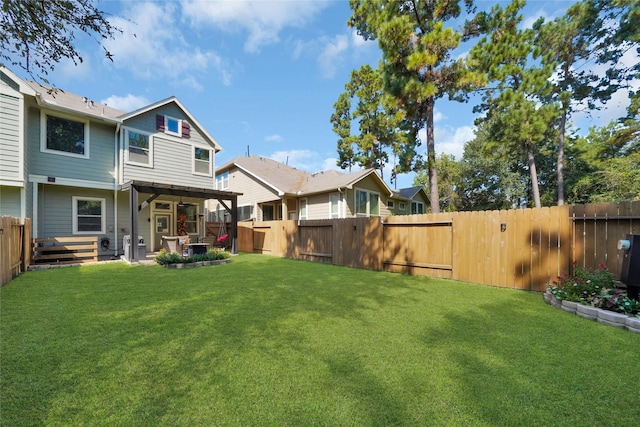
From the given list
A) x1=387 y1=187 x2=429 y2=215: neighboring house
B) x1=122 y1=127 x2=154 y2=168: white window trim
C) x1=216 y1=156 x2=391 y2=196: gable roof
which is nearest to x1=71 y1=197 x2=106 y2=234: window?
x1=122 y1=127 x2=154 y2=168: white window trim

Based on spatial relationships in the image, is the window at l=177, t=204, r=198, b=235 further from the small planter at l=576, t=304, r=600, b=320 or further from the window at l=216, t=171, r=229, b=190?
the small planter at l=576, t=304, r=600, b=320

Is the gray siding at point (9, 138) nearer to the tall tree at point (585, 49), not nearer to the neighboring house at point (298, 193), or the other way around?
the neighboring house at point (298, 193)

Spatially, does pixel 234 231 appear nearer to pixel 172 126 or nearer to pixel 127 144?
pixel 127 144

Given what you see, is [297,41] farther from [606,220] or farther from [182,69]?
[606,220]

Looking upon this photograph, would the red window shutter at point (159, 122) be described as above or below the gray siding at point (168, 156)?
above

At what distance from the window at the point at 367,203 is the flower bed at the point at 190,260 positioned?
340 inches

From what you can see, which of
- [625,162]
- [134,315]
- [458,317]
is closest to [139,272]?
[134,315]

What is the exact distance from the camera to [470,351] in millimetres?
2979

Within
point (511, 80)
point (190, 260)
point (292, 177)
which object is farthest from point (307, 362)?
point (292, 177)

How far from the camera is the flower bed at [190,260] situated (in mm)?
8586

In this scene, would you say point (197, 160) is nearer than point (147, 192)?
No

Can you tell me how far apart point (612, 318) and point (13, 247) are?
11.7 m

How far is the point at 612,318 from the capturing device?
12.2 feet

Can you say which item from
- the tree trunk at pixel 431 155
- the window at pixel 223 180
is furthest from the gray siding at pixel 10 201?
the tree trunk at pixel 431 155
